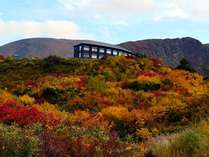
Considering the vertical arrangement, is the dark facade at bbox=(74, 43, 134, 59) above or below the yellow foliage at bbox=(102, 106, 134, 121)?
above

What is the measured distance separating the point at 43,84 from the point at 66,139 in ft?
81.1

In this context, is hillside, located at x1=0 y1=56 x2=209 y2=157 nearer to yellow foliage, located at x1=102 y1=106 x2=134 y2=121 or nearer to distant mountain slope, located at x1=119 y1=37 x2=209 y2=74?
yellow foliage, located at x1=102 y1=106 x2=134 y2=121

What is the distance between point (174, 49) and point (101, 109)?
148 m

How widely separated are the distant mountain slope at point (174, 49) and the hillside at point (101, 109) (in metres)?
118

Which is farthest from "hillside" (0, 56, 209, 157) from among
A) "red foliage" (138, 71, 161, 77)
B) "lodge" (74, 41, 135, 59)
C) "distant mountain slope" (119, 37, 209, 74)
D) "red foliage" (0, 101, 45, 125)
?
"distant mountain slope" (119, 37, 209, 74)

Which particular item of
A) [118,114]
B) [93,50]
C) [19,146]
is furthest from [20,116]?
[93,50]

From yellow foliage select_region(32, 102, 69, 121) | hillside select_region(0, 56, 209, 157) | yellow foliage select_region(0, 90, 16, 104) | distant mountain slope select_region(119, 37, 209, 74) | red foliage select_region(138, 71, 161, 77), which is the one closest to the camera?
hillside select_region(0, 56, 209, 157)

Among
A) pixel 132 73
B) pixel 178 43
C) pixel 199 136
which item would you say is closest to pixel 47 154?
pixel 199 136

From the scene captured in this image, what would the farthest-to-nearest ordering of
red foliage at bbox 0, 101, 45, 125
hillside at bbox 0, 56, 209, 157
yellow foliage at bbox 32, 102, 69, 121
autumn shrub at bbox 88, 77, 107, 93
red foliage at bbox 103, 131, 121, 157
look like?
autumn shrub at bbox 88, 77, 107, 93
yellow foliage at bbox 32, 102, 69, 121
red foliage at bbox 0, 101, 45, 125
hillside at bbox 0, 56, 209, 157
red foliage at bbox 103, 131, 121, 157

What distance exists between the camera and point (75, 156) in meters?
10.2

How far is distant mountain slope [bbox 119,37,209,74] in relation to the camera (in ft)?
546

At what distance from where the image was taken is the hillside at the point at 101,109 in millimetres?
10711

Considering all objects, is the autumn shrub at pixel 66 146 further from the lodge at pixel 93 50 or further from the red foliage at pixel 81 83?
the lodge at pixel 93 50

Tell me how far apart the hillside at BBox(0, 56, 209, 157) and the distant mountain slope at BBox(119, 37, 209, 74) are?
11793cm
